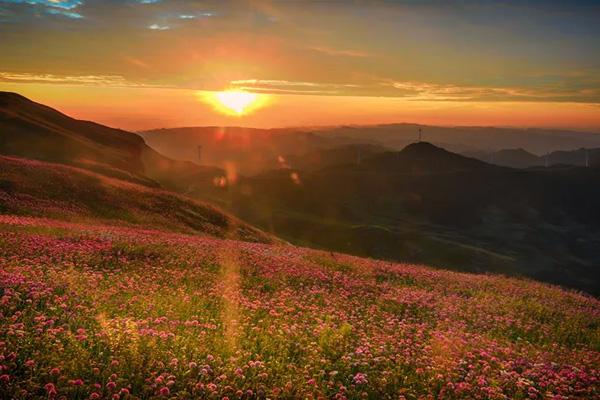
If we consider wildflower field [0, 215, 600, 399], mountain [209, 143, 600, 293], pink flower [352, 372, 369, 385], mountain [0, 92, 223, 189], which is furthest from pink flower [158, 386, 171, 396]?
mountain [209, 143, 600, 293]

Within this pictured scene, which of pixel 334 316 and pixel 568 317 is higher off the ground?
pixel 334 316

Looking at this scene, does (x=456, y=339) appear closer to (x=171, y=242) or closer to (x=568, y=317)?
(x=568, y=317)

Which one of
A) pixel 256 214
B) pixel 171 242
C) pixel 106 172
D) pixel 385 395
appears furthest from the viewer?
pixel 256 214

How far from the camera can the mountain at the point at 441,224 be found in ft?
339

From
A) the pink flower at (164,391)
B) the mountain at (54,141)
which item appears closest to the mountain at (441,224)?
the mountain at (54,141)

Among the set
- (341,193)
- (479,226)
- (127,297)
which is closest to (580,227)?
(479,226)

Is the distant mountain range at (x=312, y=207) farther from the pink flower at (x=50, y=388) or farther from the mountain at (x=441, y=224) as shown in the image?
the pink flower at (x=50, y=388)

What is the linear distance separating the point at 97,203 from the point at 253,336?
3621cm

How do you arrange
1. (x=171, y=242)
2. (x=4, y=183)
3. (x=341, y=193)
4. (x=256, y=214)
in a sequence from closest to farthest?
1. (x=171, y=242)
2. (x=4, y=183)
3. (x=256, y=214)
4. (x=341, y=193)

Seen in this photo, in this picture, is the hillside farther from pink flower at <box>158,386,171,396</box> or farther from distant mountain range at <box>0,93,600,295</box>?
pink flower at <box>158,386,171,396</box>

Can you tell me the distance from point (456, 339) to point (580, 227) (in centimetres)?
19109

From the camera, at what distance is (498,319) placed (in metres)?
16.6

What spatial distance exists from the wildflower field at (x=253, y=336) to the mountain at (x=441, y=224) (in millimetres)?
73406

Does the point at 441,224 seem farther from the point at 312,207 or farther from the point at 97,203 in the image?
the point at 97,203
